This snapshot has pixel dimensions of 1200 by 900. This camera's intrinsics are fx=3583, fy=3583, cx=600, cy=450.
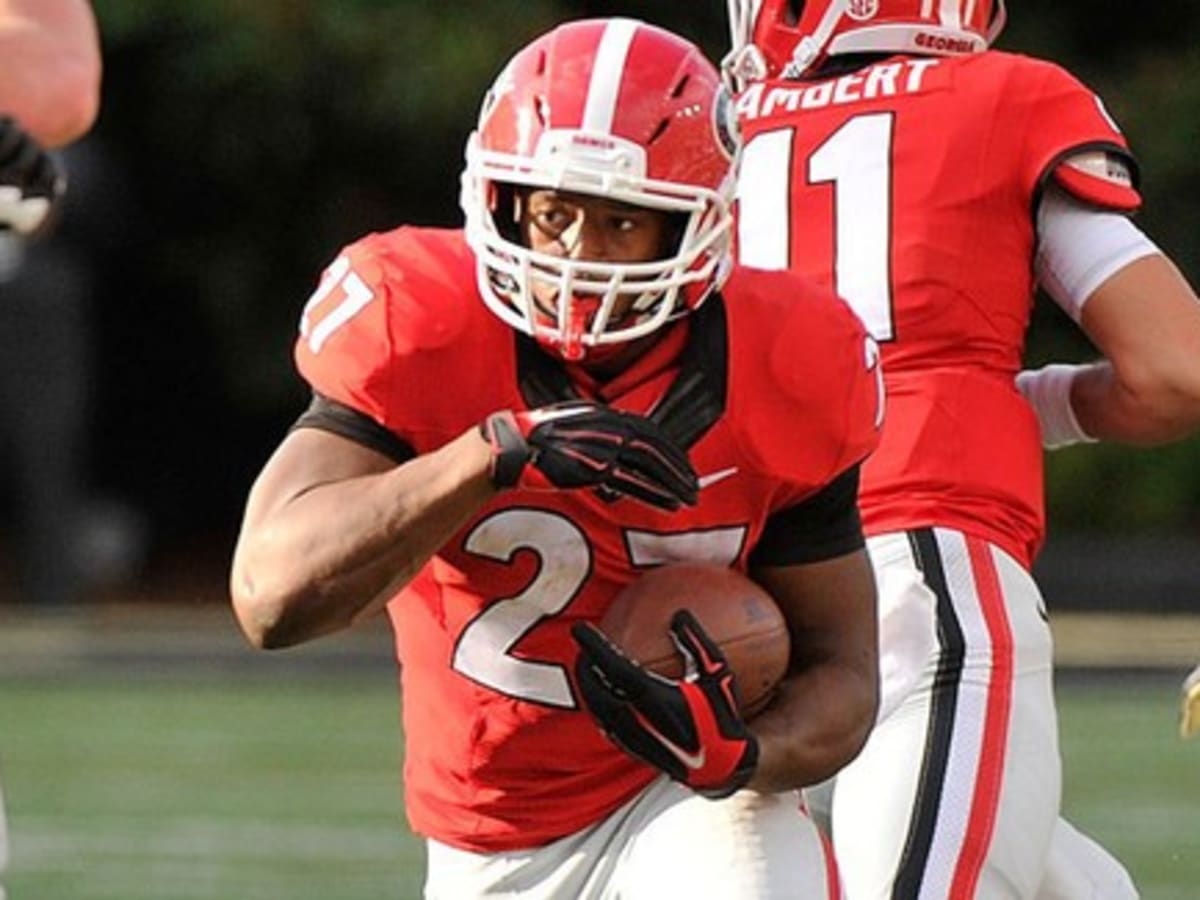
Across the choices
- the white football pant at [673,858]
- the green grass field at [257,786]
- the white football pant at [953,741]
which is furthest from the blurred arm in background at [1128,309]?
the green grass field at [257,786]

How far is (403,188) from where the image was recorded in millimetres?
15148

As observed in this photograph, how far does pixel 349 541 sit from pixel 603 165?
49 centimetres

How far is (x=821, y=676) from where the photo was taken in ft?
12.8

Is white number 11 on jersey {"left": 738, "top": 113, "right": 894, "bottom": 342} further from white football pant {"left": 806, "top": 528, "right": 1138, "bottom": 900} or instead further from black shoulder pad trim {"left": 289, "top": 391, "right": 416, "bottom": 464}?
black shoulder pad trim {"left": 289, "top": 391, "right": 416, "bottom": 464}

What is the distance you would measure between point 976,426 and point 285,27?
34.4 feet

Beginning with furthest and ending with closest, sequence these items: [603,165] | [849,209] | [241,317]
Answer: [241,317] → [849,209] → [603,165]

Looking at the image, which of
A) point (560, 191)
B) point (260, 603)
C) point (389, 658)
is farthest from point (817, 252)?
point (389, 658)

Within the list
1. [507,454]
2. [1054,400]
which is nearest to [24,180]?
[507,454]

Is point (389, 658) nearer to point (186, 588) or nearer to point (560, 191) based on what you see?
point (186, 588)

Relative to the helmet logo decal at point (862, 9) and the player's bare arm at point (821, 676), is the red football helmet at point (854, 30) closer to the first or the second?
the helmet logo decal at point (862, 9)

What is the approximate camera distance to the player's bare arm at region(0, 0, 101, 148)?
10.8 feet

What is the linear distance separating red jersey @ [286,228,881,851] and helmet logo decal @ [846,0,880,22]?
576 millimetres

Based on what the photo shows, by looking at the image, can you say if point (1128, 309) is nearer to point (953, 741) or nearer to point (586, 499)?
point (953, 741)

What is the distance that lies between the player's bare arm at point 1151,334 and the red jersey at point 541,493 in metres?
0.42
